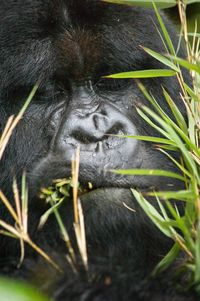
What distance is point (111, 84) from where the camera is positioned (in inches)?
84.6

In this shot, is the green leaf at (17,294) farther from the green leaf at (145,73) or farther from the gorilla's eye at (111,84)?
the gorilla's eye at (111,84)

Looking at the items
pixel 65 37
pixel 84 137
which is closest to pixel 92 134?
pixel 84 137

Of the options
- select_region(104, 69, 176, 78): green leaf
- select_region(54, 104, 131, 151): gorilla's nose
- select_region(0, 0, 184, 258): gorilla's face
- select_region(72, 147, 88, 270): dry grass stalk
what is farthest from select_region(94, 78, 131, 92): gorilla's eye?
select_region(72, 147, 88, 270): dry grass stalk

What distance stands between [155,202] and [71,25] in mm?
660

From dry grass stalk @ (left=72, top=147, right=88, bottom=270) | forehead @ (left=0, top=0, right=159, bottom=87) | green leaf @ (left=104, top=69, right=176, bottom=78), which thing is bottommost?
dry grass stalk @ (left=72, top=147, right=88, bottom=270)

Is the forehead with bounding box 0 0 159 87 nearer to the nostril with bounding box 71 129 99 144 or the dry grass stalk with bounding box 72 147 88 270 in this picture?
the nostril with bounding box 71 129 99 144

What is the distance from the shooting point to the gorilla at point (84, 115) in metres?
1.93

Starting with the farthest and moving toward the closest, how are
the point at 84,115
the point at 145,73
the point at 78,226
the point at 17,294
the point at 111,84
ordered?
the point at 111,84 → the point at 84,115 → the point at 145,73 → the point at 78,226 → the point at 17,294

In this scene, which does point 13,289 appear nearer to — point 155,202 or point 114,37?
point 155,202

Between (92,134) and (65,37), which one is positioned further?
(65,37)

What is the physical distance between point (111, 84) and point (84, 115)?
189mm

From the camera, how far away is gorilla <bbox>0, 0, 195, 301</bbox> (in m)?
1.93

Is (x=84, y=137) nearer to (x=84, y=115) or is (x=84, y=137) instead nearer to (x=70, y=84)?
(x=84, y=115)

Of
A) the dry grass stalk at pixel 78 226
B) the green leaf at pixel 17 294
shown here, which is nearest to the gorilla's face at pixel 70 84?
the dry grass stalk at pixel 78 226
